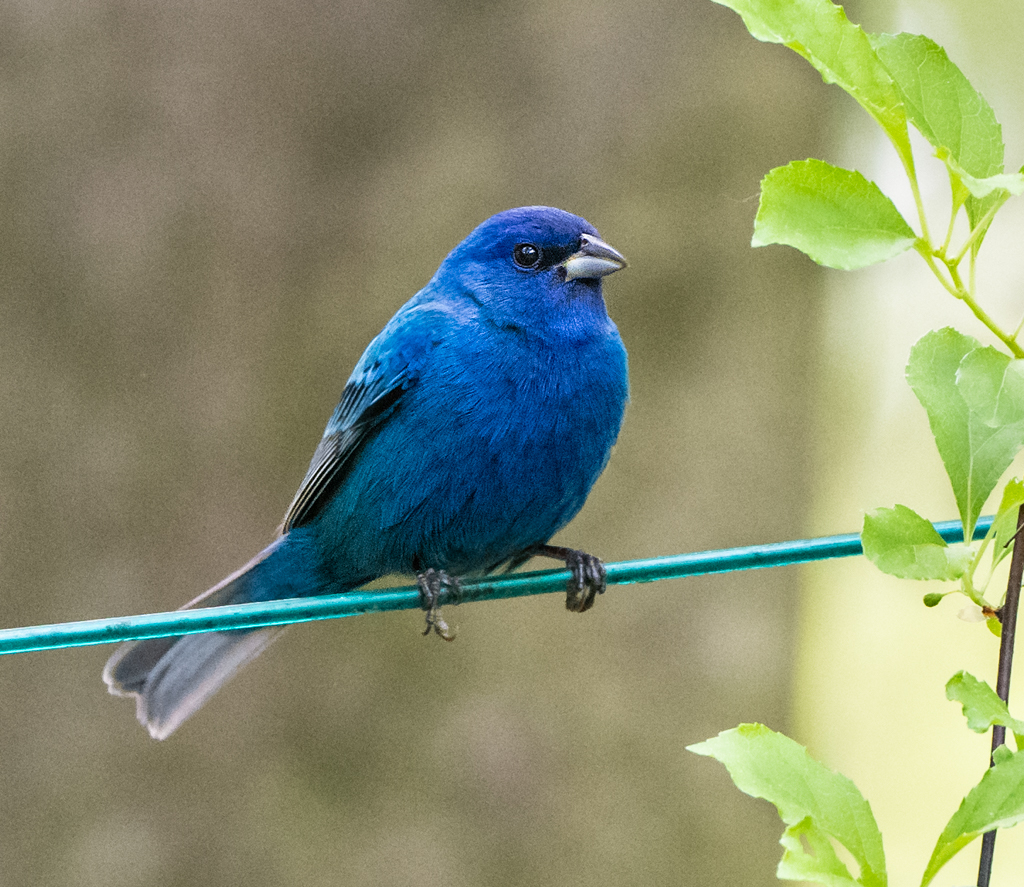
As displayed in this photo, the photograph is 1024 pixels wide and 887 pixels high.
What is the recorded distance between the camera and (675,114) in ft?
13.0

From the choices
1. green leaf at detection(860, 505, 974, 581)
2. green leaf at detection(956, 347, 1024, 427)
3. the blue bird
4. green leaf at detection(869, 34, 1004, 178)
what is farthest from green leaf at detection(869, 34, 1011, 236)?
the blue bird

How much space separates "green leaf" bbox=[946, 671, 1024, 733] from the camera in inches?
28.6

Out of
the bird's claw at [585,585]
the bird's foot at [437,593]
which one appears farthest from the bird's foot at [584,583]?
the bird's foot at [437,593]

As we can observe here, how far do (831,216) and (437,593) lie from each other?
141 centimetres

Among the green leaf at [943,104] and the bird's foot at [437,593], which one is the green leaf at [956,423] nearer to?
the green leaf at [943,104]

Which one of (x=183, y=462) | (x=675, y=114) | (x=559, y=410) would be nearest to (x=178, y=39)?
(x=183, y=462)

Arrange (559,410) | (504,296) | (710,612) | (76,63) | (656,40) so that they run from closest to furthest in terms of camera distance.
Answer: (559,410) → (504,296) → (76,63) → (656,40) → (710,612)

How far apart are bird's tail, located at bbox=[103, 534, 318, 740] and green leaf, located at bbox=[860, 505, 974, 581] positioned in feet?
5.61

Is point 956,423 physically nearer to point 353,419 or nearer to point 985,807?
point 985,807

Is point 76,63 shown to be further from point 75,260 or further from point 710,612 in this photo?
point 710,612

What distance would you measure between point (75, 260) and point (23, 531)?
0.89 m

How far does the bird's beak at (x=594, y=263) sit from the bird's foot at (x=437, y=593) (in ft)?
2.02

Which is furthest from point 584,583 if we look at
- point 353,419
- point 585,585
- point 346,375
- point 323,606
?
point 346,375

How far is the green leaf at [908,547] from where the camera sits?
0.77m
